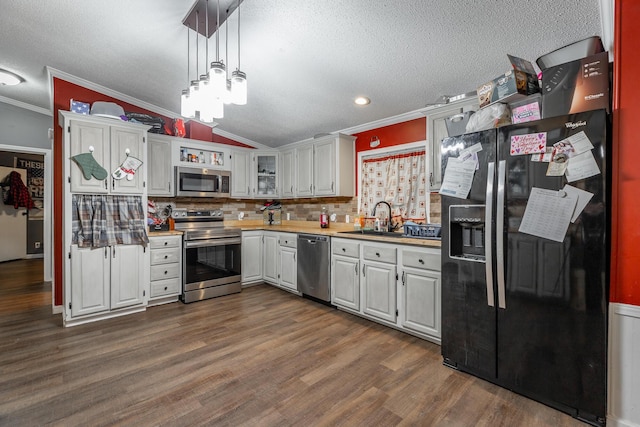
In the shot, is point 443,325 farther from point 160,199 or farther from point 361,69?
point 160,199

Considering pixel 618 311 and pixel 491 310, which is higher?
pixel 618 311

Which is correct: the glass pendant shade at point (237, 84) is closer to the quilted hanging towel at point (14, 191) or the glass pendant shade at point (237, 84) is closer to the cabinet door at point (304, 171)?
the cabinet door at point (304, 171)

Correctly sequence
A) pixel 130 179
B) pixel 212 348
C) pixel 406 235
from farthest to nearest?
pixel 130 179, pixel 406 235, pixel 212 348

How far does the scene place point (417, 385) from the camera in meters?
1.95

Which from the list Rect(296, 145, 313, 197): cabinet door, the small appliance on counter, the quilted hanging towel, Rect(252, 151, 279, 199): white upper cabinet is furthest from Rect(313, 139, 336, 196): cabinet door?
the quilted hanging towel

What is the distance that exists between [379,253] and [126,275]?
276 cm

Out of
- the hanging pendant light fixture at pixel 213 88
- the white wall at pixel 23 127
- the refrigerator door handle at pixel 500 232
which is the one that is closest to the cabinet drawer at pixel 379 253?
the refrigerator door handle at pixel 500 232

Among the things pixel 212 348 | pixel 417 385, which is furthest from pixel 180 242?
pixel 417 385

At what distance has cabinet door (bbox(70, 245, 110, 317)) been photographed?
115 inches

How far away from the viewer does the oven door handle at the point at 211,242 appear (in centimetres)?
363

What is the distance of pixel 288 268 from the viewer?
3.95m

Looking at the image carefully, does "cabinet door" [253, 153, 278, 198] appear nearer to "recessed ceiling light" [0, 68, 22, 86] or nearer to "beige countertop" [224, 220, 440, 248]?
"beige countertop" [224, 220, 440, 248]

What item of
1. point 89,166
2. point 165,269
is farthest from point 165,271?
point 89,166

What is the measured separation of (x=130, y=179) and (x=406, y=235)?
3084 millimetres
